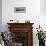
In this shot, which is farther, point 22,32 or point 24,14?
point 24,14

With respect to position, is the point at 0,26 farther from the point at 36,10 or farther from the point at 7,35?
the point at 36,10

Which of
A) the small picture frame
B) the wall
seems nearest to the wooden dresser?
the wall

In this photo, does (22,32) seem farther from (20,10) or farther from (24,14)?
(20,10)

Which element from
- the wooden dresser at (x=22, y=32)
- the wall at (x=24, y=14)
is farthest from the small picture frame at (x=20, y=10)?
the wooden dresser at (x=22, y=32)

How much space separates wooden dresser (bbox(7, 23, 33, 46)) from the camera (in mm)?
4977

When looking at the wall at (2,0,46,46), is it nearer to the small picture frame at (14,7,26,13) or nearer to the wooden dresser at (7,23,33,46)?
the small picture frame at (14,7,26,13)

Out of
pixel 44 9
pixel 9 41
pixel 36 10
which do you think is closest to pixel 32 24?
pixel 36 10

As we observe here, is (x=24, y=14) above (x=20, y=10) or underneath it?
underneath

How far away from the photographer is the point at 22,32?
5.04 m

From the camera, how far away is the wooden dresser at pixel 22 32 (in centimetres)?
498

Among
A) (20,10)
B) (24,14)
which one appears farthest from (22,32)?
(20,10)

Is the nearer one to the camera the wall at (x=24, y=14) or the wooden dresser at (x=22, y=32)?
the wooden dresser at (x=22, y=32)

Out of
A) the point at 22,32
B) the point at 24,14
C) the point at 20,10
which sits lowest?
the point at 22,32

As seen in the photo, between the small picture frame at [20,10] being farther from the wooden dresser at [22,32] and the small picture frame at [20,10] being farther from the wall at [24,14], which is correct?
the wooden dresser at [22,32]
